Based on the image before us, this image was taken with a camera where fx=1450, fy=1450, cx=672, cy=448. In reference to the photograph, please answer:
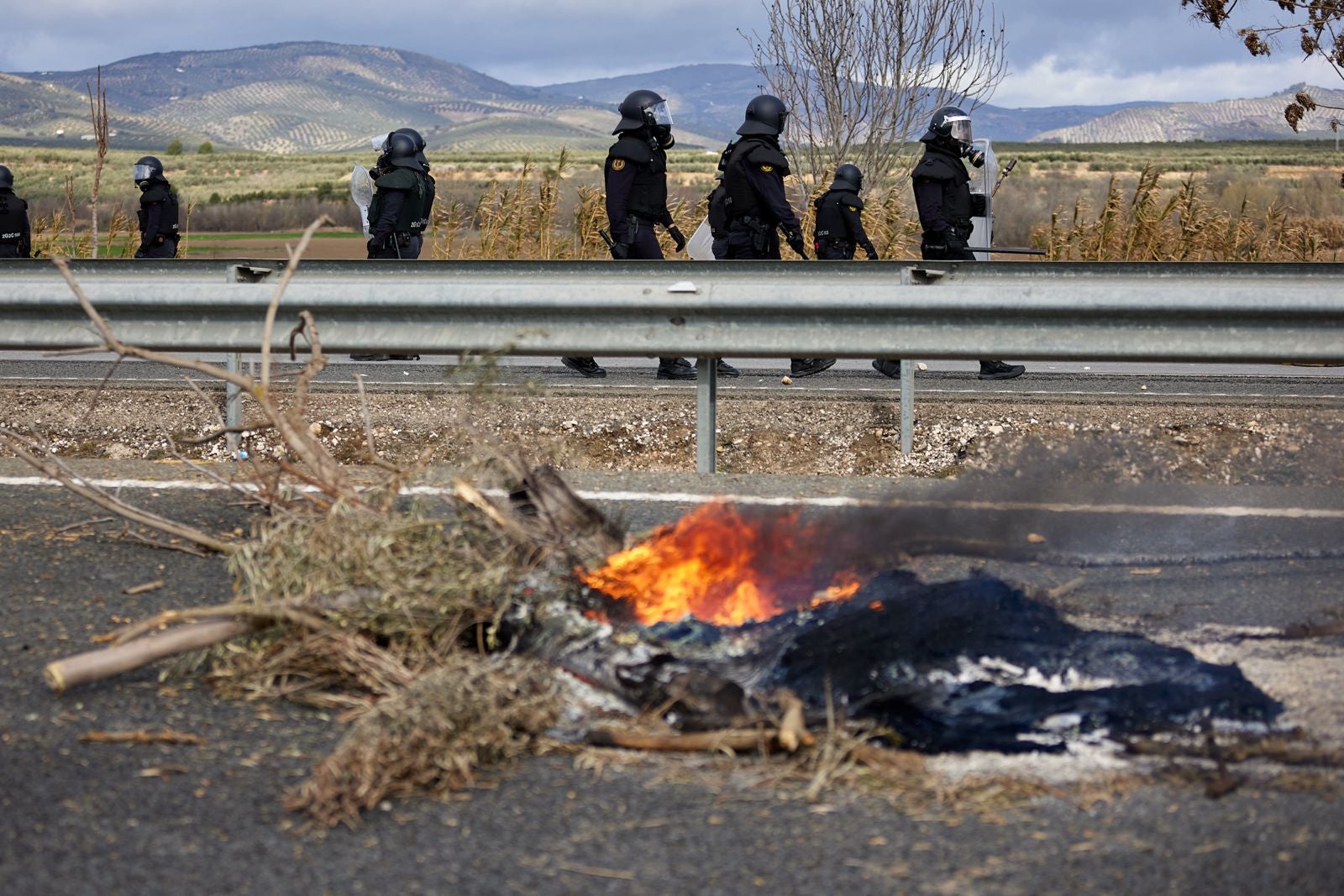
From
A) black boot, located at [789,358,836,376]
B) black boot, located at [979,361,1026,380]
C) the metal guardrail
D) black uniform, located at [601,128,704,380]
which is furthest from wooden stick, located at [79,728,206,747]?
black uniform, located at [601,128,704,380]

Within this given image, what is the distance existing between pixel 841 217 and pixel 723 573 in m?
8.95

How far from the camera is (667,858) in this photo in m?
2.59

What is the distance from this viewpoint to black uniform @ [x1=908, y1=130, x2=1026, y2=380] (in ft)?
38.5

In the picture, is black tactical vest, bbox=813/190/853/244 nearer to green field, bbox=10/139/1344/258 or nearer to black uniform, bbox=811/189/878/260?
black uniform, bbox=811/189/878/260

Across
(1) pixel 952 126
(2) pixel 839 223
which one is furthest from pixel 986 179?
(2) pixel 839 223

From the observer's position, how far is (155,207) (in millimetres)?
14406

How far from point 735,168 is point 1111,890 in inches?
388

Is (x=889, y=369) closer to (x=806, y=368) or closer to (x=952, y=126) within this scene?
(x=806, y=368)

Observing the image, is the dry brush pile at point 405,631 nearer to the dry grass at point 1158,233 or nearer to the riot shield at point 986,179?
the riot shield at point 986,179

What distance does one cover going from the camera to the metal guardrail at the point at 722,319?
557 centimetres

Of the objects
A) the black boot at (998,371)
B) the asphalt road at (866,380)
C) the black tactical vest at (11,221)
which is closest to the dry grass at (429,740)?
the asphalt road at (866,380)

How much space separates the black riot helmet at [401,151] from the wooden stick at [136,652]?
34.6 ft

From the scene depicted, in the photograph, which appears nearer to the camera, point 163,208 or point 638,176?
point 638,176

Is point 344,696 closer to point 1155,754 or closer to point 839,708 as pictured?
point 839,708
